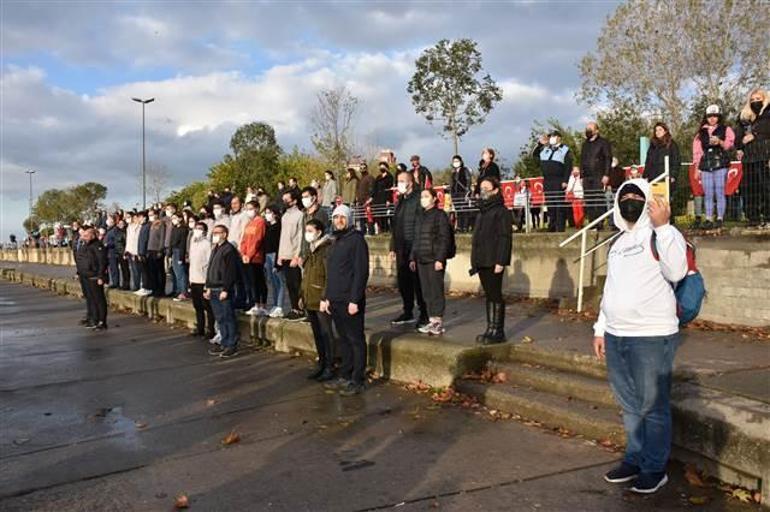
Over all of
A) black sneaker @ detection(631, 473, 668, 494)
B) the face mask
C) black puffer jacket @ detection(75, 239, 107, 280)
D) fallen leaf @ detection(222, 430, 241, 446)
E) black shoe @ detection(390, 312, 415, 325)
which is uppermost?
the face mask

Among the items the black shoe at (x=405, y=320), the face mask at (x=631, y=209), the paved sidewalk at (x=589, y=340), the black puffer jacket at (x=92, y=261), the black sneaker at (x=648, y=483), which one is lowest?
the black sneaker at (x=648, y=483)

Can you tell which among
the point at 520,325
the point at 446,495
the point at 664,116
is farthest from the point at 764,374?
the point at 664,116

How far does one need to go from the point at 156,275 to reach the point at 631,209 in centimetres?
1360

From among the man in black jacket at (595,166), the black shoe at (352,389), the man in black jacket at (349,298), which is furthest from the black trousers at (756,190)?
the black shoe at (352,389)

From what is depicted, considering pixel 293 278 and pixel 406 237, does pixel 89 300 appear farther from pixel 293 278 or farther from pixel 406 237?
pixel 406 237

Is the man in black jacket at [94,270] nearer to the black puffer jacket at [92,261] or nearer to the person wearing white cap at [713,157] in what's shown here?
the black puffer jacket at [92,261]

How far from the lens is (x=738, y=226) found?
1007 centimetres

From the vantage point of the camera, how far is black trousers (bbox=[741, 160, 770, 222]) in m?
9.72

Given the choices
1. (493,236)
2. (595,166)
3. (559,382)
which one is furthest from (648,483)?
(595,166)

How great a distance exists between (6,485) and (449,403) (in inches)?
152

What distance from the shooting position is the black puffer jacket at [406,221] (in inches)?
378

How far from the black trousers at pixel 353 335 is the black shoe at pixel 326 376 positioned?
0.49 metres

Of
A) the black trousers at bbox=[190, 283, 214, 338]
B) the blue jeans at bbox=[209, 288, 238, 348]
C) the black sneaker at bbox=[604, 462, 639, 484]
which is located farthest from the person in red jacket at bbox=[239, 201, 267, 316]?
the black sneaker at bbox=[604, 462, 639, 484]

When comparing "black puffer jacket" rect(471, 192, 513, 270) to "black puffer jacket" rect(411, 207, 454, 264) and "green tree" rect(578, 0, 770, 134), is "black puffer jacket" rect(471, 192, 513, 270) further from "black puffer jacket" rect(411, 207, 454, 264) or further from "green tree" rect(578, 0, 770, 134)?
"green tree" rect(578, 0, 770, 134)
